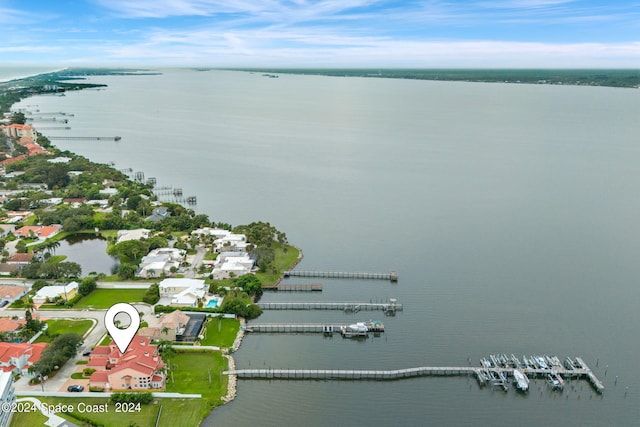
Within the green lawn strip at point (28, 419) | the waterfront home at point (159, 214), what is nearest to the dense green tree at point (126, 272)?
the waterfront home at point (159, 214)

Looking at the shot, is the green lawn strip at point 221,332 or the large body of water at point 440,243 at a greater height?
the green lawn strip at point 221,332

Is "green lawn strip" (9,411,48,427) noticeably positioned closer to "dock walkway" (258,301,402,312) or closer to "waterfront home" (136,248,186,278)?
"dock walkway" (258,301,402,312)

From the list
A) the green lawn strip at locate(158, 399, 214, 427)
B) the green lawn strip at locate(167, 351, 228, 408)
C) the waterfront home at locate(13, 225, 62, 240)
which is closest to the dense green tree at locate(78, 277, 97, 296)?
the green lawn strip at locate(167, 351, 228, 408)

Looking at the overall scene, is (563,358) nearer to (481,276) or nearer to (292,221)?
(481,276)

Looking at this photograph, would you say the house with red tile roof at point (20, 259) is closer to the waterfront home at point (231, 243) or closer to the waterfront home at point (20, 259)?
the waterfront home at point (20, 259)

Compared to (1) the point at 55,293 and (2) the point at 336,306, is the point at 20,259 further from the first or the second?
(2) the point at 336,306

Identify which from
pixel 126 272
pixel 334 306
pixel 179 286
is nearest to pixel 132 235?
pixel 126 272
